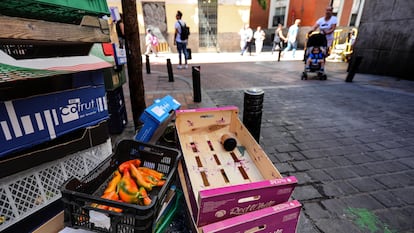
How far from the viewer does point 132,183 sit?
1.53 metres

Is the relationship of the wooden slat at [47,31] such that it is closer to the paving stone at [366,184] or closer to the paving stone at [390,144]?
the paving stone at [366,184]

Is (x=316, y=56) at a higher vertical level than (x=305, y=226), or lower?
higher

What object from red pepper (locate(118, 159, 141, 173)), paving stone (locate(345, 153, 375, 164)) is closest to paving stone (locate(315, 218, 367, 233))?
paving stone (locate(345, 153, 375, 164))

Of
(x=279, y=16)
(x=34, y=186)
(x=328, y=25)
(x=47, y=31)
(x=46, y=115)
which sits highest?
(x=279, y=16)

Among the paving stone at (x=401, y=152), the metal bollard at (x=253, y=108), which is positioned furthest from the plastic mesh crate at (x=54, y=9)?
the paving stone at (x=401, y=152)

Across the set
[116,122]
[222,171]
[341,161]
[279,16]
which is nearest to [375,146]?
[341,161]

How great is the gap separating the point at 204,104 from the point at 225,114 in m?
1.75

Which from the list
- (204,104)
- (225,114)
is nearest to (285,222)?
(225,114)

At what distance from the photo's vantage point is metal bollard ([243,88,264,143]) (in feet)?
7.91

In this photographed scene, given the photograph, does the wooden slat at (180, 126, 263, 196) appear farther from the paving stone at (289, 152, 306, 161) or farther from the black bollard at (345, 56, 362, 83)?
the black bollard at (345, 56, 362, 83)

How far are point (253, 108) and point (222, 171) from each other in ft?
2.89

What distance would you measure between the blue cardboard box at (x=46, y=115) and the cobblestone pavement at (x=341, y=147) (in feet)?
6.17

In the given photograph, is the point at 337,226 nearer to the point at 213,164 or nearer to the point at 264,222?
the point at 264,222

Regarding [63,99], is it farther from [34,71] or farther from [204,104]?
[204,104]
